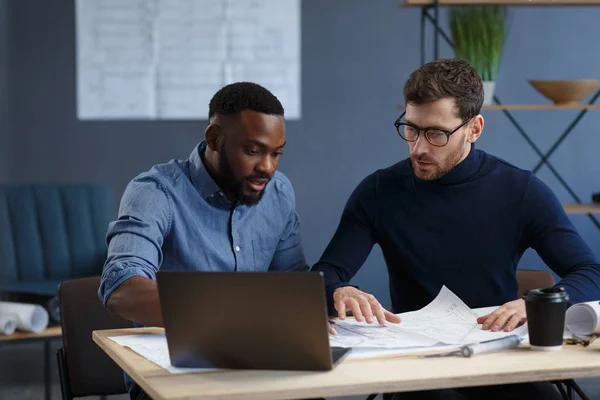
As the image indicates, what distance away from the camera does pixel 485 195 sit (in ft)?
7.54

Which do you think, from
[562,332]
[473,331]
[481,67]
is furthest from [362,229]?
[481,67]

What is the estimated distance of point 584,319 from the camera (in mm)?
1799

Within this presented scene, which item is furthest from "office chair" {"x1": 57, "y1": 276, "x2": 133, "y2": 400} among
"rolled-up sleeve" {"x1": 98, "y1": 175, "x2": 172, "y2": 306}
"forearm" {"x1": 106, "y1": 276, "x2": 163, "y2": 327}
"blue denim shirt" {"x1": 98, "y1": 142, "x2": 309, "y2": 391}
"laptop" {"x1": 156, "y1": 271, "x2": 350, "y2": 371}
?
"laptop" {"x1": 156, "y1": 271, "x2": 350, "y2": 371}

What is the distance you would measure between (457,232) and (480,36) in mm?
2203

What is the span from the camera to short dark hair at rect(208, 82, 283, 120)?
6.95 feet

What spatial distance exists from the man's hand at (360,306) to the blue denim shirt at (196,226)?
1.18 feet

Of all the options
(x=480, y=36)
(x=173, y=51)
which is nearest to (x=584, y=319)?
(x=480, y=36)

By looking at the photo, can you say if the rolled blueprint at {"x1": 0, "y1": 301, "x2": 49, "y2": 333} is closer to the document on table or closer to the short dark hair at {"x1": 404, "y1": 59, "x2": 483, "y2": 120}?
the document on table

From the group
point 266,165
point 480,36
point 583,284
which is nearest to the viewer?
point 583,284

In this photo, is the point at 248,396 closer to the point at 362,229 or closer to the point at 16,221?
the point at 362,229

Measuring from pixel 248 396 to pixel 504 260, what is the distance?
3.51 feet

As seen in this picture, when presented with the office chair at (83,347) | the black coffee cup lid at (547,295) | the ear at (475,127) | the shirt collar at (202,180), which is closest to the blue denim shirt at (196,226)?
the shirt collar at (202,180)

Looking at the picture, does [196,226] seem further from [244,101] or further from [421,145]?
[421,145]

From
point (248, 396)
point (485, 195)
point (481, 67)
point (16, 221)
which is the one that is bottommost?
point (16, 221)
